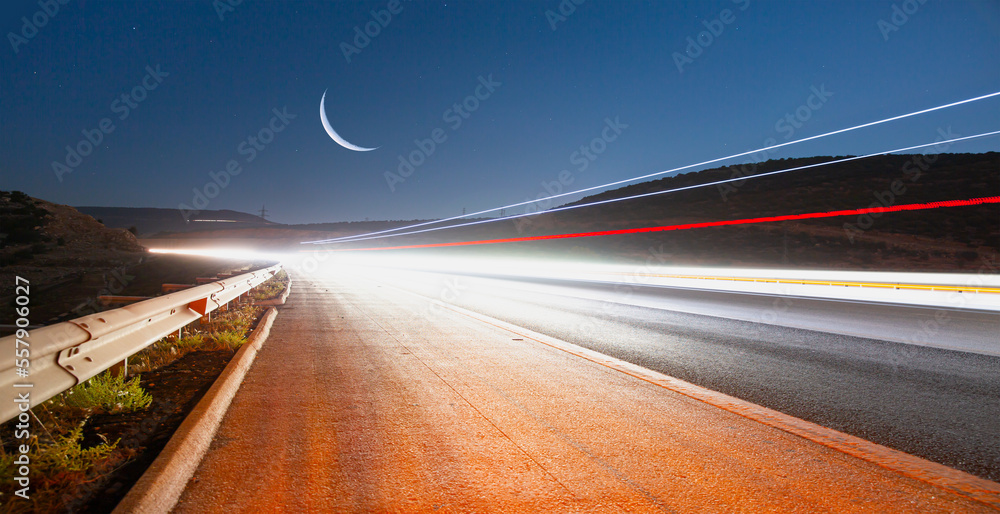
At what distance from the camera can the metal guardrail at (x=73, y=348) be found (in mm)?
2564

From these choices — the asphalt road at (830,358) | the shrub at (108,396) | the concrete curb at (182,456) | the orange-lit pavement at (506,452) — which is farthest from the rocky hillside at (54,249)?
the asphalt road at (830,358)

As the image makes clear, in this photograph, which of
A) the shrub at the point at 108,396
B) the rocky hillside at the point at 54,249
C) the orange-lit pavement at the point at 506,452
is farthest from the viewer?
the rocky hillside at the point at 54,249

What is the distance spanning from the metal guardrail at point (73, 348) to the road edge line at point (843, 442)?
478 centimetres

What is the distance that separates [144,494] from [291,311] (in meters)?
9.64

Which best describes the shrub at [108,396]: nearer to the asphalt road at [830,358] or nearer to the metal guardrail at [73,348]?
the metal guardrail at [73,348]

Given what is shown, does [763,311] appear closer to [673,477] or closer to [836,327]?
[836,327]

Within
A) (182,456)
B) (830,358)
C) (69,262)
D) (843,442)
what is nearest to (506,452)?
(182,456)

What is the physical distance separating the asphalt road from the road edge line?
6.9 inches

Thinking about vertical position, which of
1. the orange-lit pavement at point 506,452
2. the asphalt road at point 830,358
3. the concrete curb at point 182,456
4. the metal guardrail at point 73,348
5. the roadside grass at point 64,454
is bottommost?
the asphalt road at point 830,358

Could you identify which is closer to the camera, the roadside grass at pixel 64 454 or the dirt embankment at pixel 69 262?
the roadside grass at pixel 64 454

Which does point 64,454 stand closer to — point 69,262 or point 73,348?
point 73,348

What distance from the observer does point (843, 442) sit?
392 centimetres

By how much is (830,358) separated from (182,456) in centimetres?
757

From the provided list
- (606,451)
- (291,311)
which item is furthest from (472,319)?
(606,451)
